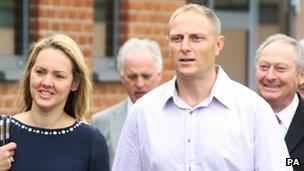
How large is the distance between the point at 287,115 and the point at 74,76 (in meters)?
1.41

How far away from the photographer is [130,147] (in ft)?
17.1

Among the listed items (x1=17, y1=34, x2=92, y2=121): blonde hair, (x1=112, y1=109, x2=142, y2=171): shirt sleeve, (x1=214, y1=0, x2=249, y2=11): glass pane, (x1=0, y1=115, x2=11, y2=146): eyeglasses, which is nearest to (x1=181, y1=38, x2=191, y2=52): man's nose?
(x1=112, y1=109, x2=142, y2=171): shirt sleeve

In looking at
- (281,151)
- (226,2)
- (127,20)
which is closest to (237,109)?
(281,151)

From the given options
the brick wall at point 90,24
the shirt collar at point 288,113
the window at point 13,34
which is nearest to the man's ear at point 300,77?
the shirt collar at point 288,113

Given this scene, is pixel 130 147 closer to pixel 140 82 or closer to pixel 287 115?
pixel 287 115

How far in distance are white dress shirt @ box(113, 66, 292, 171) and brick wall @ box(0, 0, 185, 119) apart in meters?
4.03

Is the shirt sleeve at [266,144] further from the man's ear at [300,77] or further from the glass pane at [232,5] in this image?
the glass pane at [232,5]

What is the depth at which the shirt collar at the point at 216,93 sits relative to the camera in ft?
16.7

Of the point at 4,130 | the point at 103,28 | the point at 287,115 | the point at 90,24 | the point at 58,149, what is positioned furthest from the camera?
the point at 103,28

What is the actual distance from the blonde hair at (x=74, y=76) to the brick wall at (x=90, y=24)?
11.1ft

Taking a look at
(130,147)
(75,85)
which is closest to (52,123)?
(75,85)

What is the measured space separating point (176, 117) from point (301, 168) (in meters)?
1.21

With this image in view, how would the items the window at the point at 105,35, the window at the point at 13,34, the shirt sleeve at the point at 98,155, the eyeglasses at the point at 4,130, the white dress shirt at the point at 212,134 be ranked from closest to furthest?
the white dress shirt at the point at 212,134 → the eyeglasses at the point at 4,130 → the shirt sleeve at the point at 98,155 → the window at the point at 13,34 → the window at the point at 105,35

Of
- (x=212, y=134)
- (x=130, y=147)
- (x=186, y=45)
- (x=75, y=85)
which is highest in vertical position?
(x=186, y=45)
